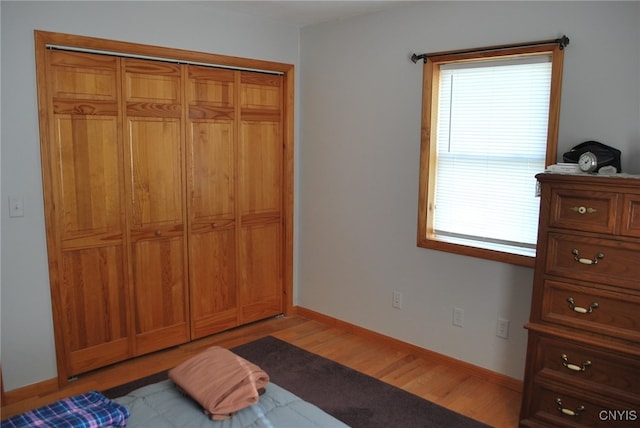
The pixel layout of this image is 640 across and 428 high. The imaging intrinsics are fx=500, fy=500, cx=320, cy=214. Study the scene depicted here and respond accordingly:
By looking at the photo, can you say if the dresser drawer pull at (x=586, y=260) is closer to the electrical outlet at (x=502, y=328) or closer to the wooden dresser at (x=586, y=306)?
the wooden dresser at (x=586, y=306)

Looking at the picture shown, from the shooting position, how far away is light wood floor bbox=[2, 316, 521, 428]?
117 inches

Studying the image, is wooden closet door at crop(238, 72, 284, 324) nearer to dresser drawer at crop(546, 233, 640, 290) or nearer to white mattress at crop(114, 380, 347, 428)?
white mattress at crop(114, 380, 347, 428)

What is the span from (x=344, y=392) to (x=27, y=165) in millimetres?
2322

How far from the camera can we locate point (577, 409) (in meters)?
2.49

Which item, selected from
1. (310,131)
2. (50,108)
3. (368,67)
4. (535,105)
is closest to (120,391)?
(50,108)

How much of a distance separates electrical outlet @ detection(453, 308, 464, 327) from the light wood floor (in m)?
0.31

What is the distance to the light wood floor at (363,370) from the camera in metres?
2.97

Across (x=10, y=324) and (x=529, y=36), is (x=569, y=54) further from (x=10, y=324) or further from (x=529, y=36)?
(x=10, y=324)

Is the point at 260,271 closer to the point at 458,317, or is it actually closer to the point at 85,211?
the point at 85,211

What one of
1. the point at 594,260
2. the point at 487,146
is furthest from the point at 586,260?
the point at 487,146

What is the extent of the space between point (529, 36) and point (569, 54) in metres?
0.26

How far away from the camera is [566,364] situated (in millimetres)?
2502

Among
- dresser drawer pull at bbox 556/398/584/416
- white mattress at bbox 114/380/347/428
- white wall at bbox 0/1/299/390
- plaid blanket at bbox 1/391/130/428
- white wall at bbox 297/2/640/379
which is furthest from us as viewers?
white wall at bbox 0/1/299/390

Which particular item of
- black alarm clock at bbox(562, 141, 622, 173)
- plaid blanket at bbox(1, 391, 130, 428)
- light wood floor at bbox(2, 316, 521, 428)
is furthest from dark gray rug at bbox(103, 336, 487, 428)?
black alarm clock at bbox(562, 141, 622, 173)
